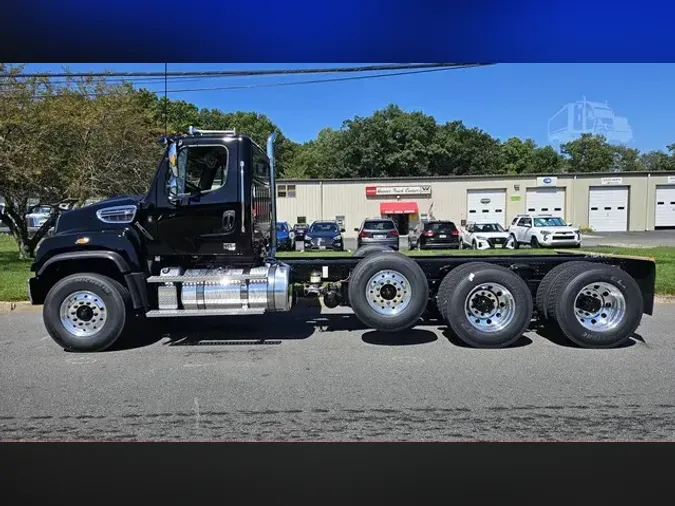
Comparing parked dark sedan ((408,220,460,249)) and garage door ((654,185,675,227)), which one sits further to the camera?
garage door ((654,185,675,227))

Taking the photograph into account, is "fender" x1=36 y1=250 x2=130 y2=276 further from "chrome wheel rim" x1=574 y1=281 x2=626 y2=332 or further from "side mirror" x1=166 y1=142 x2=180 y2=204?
"chrome wheel rim" x1=574 y1=281 x2=626 y2=332

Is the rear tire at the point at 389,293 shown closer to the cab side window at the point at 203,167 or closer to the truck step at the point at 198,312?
the truck step at the point at 198,312

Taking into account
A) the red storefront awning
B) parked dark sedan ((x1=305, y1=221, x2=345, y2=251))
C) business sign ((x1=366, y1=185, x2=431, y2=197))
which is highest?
business sign ((x1=366, y1=185, x2=431, y2=197))

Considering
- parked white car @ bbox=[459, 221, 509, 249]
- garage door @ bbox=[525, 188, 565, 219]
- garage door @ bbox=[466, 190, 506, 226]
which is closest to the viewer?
parked white car @ bbox=[459, 221, 509, 249]

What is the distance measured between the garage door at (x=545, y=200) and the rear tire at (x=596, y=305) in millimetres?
39056

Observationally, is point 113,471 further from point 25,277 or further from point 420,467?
point 25,277

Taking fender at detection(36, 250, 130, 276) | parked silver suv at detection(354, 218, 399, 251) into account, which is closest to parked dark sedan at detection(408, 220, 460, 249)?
parked silver suv at detection(354, 218, 399, 251)

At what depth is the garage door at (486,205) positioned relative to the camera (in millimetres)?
44969

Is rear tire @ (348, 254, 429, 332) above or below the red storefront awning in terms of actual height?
below

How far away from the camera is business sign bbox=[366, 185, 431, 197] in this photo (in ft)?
148

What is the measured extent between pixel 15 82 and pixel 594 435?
1905cm

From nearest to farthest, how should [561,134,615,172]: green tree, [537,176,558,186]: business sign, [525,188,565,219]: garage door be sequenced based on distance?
[537,176,558,186]: business sign < [525,188,565,219]: garage door < [561,134,615,172]: green tree

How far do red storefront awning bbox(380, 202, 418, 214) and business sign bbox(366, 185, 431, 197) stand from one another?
0.79 metres

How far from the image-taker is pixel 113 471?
385 centimetres
